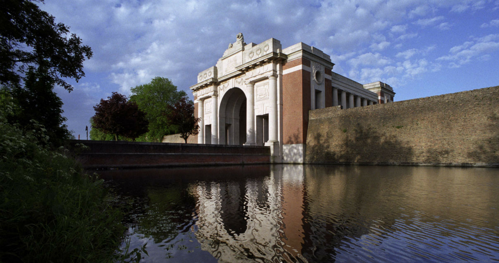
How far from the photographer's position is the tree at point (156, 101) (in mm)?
46000

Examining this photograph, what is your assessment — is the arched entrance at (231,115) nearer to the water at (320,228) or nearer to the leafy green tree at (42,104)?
the leafy green tree at (42,104)

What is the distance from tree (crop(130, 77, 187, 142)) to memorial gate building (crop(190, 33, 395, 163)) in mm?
15177

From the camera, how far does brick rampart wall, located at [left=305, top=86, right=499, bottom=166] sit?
1585 centimetres

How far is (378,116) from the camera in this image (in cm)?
2120

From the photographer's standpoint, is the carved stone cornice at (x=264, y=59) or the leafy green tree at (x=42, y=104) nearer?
the leafy green tree at (x=42, y=104)

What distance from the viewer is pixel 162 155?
19234 millimetres

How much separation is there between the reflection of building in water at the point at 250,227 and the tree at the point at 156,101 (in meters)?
41.4

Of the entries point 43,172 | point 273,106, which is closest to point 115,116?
point 273,106

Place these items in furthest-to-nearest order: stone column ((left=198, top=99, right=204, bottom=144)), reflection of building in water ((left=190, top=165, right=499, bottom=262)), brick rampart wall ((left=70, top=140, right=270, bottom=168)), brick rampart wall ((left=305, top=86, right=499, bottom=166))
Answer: stone column ((left=198, top=99, right=204, bottom=144))
brick rampart wall ((left=70, top=140, right=270, bottom=168))
brick rampart wall ((left=305, top=86, right=499, bottom=166))
reflection of building in water ((left=190, top=165, right=499, bottom=262))

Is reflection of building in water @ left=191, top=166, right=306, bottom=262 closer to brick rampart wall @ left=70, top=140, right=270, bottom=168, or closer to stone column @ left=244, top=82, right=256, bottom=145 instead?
brick rampart wall @ left=70, top=140, right=270, bottom=168

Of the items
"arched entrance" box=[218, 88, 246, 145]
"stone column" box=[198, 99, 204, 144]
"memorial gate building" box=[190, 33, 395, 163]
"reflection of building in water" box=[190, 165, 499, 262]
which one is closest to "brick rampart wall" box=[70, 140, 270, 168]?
"memorial gate building" box=[190, 33, 395, 163]

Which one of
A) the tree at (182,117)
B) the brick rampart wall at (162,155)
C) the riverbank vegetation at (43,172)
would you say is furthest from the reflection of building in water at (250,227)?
the tree at (182,117)

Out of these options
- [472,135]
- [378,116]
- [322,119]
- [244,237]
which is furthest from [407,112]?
[244,237]

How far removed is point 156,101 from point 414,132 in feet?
134
